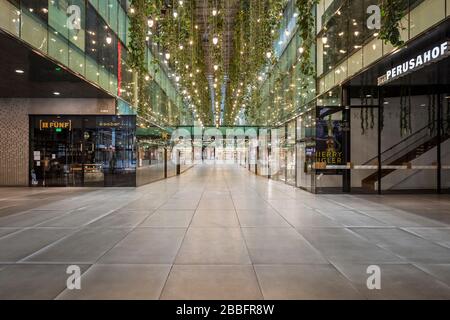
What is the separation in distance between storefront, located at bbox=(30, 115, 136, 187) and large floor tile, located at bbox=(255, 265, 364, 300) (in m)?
14.2

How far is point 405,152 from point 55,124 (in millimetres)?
17997

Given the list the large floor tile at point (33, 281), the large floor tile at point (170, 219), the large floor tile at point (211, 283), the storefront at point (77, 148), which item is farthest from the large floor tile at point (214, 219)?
the storefront at point (77, 148)

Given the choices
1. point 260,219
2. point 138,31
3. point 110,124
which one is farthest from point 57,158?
point 260,219

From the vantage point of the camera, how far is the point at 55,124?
56.7 ft

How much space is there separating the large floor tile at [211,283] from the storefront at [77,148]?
1376cm

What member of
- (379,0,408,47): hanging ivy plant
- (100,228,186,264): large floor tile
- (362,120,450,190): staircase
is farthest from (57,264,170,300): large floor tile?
(362,120,450,190): staircase

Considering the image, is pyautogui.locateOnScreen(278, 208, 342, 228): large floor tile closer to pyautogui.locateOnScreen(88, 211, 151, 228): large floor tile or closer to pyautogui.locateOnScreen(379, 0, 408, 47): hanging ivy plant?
pyautogui.locateOnScreen(88, 211, 151, 228): large floor tile

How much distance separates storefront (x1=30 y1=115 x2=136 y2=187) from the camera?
17156 mm

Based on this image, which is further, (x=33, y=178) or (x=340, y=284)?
(x=33, y=178)

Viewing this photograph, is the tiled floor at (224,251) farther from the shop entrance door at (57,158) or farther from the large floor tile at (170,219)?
the shop entrance door at (57,158)

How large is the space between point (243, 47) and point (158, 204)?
1161 cm
